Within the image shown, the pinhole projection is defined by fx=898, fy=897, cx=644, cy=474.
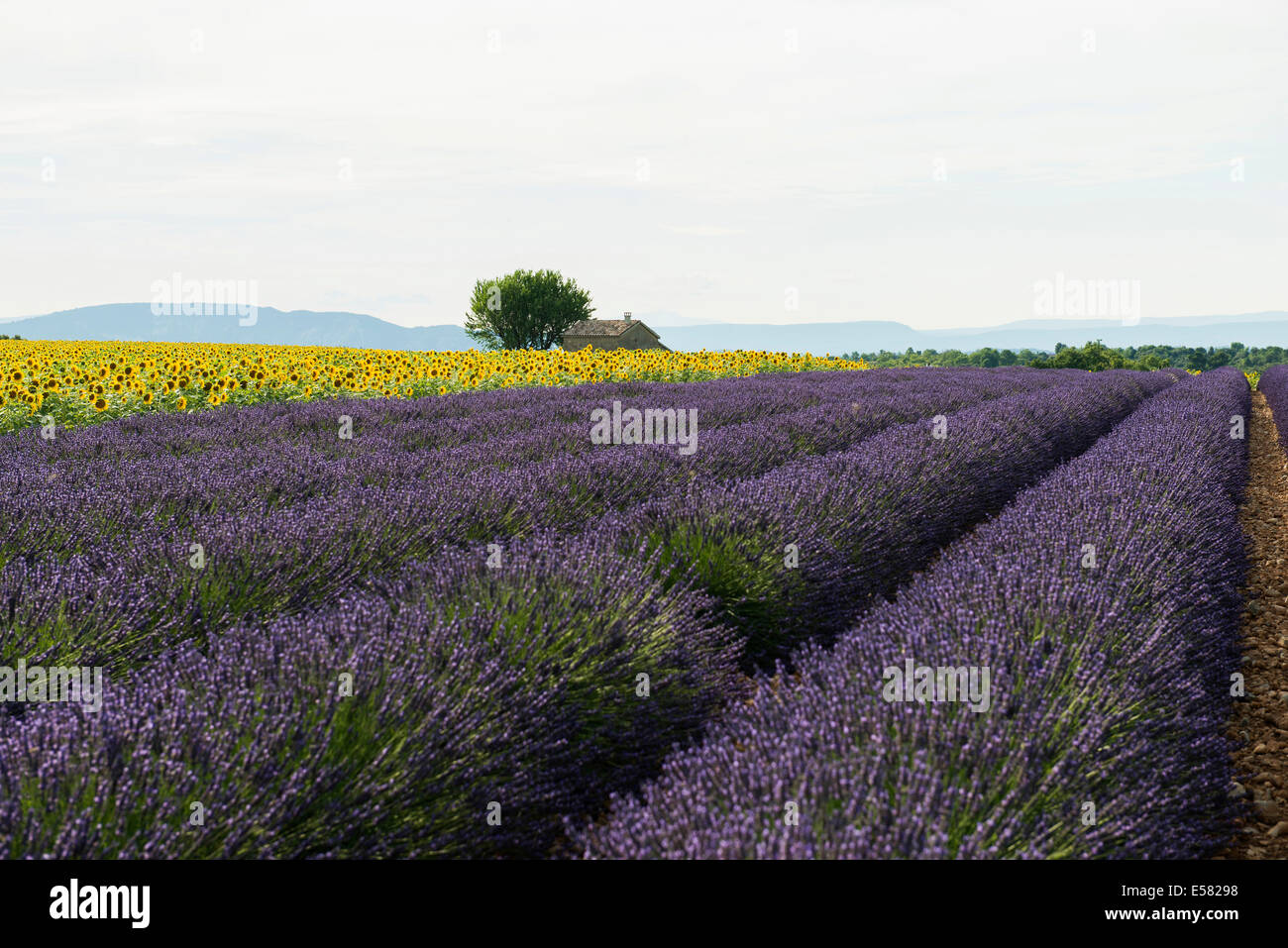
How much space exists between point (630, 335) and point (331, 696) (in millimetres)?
38283

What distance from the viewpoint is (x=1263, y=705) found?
3.49m

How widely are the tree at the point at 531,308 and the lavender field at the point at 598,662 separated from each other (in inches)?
1468

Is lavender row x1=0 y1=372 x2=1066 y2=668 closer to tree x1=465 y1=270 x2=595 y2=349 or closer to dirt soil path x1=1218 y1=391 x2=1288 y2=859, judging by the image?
dirt soil path x1=1218 y1=391 x2=1288 y2=859

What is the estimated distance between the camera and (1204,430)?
7355mm

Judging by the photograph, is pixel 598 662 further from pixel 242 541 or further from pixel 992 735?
pixel 242 541

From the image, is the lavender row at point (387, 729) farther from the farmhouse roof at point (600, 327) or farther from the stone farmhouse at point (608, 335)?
the farmhouse roof at point (600, 327)

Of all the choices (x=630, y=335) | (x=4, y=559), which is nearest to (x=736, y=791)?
(x=4, y=559)

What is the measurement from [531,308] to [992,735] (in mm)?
41111

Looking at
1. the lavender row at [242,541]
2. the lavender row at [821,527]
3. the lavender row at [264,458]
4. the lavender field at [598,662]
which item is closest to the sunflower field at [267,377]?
the lavender row at [264,458]

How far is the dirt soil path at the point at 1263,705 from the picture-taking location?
2.62 metres

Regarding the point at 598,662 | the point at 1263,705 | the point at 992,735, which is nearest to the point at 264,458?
the point at 598,662

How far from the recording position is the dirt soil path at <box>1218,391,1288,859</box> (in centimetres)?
262
